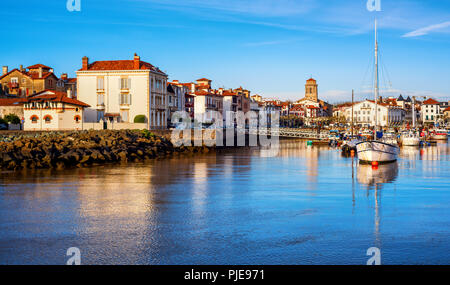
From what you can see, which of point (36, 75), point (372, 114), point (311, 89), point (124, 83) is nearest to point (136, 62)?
point (124, 83)

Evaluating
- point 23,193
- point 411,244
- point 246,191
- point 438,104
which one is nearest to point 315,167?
point 246,191

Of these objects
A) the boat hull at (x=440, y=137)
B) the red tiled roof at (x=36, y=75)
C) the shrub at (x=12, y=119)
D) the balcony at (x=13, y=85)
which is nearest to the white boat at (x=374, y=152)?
the shrub at (x=12, y=119)

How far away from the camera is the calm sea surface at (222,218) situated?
12.4m

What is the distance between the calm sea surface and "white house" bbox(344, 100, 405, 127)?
418 feet

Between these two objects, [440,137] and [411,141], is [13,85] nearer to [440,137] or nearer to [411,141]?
[411,141]

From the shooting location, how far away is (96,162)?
38.3m

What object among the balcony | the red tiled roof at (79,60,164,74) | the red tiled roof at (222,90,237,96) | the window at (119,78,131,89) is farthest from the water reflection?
the red tiled roof at (222,90,237,96)

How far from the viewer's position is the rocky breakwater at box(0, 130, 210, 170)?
33906mm

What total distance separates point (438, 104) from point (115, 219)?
190 metres

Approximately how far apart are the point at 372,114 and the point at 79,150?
130 metres

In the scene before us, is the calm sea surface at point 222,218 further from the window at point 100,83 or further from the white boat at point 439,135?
the white boat at point 439,135

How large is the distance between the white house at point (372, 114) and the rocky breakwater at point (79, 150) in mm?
111409

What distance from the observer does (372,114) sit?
155 metres
